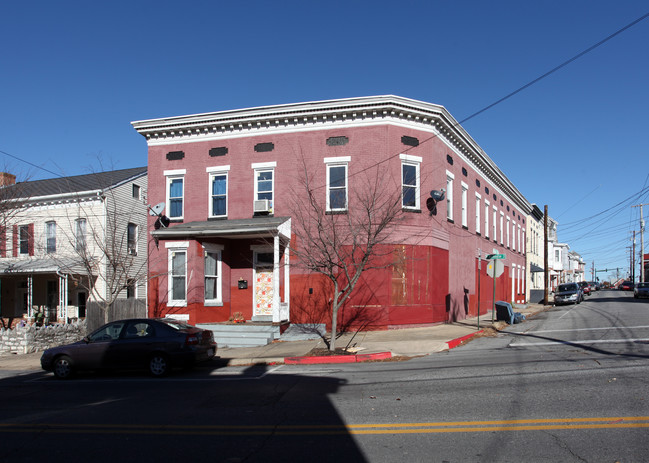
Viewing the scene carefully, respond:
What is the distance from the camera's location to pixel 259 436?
6.07 m

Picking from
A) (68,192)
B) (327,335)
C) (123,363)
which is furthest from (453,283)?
(68,192)

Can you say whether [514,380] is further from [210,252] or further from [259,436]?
[210,252]

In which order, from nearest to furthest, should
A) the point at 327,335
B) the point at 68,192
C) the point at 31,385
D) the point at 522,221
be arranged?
1. the point at 31,385
2. the point at 327,335
3. the point at 68,192
4. the point at 522,221

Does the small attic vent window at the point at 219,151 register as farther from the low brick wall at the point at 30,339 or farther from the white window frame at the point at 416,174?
the low brick wall at the point at 30,339

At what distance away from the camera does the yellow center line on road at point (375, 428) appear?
5949 millimetres

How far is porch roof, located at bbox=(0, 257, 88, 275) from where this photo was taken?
23.5 m

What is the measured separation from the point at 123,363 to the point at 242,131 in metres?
10.8

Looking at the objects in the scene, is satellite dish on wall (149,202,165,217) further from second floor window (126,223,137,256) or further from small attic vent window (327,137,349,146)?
second floor window (126,223,137,256)

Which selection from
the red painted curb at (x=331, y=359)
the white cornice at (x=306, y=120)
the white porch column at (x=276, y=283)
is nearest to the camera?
the red painted curb at (x=331, y=359)

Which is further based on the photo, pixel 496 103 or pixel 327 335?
pixel 327 335

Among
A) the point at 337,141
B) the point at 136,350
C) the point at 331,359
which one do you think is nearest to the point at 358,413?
the point at 331,359

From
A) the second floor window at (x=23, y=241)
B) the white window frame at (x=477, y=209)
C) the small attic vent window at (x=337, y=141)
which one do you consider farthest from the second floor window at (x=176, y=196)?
the white window frame at (x=477, y=209)

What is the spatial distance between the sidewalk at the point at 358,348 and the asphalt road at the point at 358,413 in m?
1.27

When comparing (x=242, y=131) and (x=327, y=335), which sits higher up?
(x=242, y=131)
